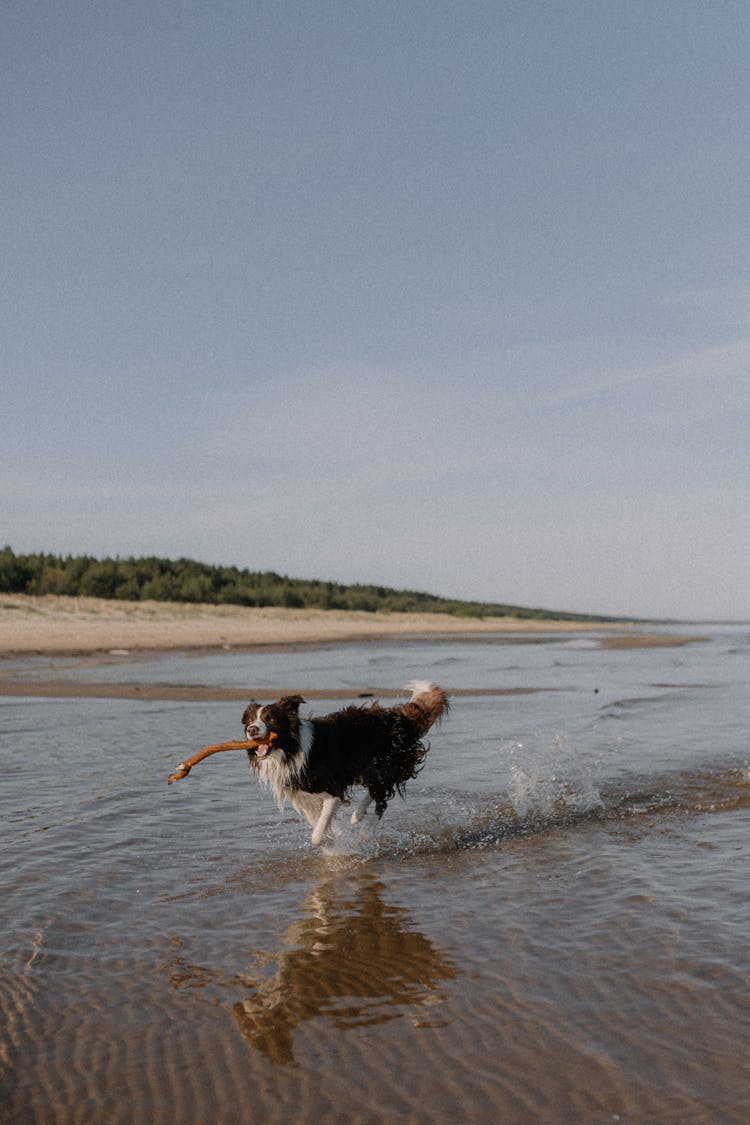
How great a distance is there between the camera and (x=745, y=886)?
572 centimetres

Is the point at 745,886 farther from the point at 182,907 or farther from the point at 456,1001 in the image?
the point at 182,907

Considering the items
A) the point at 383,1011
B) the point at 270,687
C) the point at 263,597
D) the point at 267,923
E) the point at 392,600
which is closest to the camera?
the point at 383,1011

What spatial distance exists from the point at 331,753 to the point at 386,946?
2.46 m

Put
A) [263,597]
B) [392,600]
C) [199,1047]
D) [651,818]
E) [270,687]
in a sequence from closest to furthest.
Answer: [199,1047], [651,818], [270,687], [263,597], [392,600]

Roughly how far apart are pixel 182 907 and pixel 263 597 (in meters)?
53.4

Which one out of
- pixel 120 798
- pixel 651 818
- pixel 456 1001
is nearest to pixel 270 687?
pixel 120 798

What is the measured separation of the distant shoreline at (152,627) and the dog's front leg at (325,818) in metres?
21.9

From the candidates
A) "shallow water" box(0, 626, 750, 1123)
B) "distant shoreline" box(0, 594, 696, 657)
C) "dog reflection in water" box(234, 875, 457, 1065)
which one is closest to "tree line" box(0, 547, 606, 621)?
"distant shoreline" box(0, 594, 696, 657)

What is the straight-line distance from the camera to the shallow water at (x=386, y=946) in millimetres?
3502

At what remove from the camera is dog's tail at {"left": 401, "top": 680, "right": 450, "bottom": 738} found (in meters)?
8.14

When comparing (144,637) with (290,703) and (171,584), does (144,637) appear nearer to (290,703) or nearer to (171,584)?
(171,584)

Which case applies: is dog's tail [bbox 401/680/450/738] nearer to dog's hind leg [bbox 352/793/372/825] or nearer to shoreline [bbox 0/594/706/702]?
dog's hind leg [bbox 352/793/372/825]

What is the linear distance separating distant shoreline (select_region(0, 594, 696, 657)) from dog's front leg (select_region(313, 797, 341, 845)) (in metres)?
21.9

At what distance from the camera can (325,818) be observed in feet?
23.2
